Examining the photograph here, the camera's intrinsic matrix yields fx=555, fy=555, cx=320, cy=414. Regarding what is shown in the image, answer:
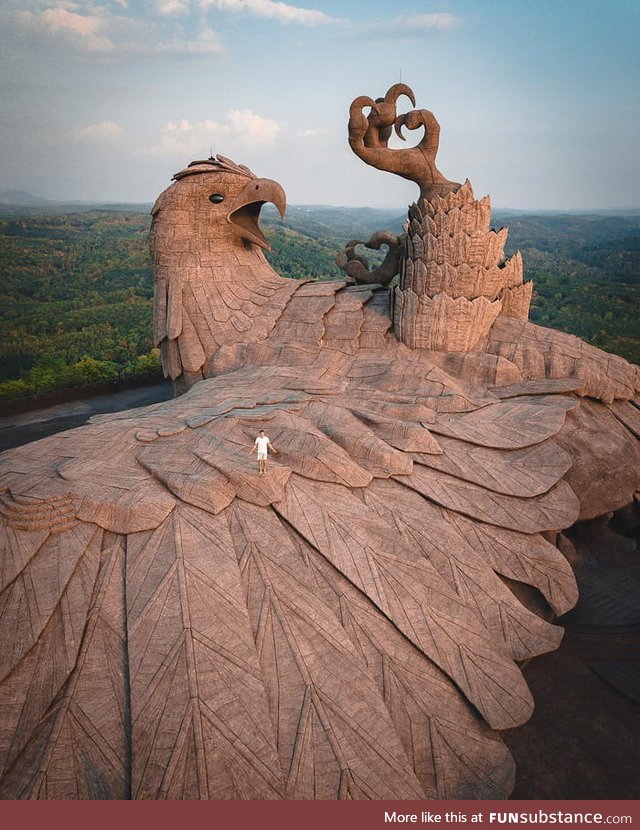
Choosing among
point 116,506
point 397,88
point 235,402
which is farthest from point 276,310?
point 116,506

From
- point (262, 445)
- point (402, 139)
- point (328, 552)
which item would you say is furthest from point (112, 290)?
point (328, 552)

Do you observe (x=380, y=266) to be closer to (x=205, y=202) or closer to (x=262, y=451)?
(x=205, y=202)

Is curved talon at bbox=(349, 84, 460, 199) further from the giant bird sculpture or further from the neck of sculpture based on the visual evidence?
the neck of sculpture

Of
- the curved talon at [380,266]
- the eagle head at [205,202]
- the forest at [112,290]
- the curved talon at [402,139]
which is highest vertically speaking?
the curved talon at [402,139]

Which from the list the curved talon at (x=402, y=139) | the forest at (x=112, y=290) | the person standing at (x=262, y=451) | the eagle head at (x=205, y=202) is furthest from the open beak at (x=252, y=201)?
the forest at (x=112, y=290)

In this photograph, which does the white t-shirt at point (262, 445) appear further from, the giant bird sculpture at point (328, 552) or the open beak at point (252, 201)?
the open beak at point (252, 201)

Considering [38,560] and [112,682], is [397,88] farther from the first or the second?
[112,682]
